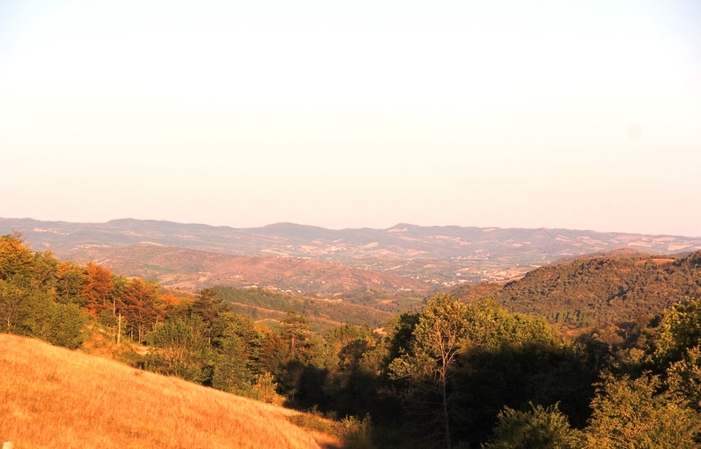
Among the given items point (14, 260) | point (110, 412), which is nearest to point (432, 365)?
point (110, 412)

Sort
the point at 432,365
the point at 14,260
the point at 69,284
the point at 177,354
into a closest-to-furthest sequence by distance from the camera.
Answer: the point at 432,365
the point at 177,354
the point at 14,260
the point at 69,284

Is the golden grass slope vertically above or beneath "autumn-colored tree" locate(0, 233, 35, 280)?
beneath

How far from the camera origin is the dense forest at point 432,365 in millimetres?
26047

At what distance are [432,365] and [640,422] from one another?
20.8 m

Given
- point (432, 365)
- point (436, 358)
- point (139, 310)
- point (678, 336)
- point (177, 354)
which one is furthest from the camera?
point (139, 310)

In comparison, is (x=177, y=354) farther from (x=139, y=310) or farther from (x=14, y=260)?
(x=14, y=260)

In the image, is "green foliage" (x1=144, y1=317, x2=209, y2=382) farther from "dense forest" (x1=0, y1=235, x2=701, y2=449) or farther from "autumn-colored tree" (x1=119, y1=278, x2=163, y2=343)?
"autumn-colored tree" (x1=119, y1=278, x2=163, y2=343)

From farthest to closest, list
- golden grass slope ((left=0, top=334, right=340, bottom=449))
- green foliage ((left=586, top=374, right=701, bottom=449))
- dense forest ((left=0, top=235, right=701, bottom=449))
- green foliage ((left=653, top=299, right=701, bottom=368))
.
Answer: green foliage ((left=653, top=299, right=701, bottom=368)), dense forest ((left=0, top=235, right=701, bottom=449)), golden grass slope ((left=0, top=334, right=340, bottom=449)), green foliage ((left=586, top=374, right=701, bottom=449))

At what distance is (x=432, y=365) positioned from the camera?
42.5 metres

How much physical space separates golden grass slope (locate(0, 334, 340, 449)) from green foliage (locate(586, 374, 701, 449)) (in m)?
17.9

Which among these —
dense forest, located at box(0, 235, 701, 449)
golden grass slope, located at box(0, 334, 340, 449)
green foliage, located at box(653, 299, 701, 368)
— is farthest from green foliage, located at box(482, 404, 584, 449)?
golden grass slope, located at box(0, 334, 340, 449)

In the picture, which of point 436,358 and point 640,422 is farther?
point 436,358

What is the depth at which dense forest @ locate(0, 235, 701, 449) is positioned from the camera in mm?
26047

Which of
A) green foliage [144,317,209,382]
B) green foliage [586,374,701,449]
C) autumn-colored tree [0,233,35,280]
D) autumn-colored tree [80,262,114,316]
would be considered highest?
autumn-colored tree [0,233,35,280]
